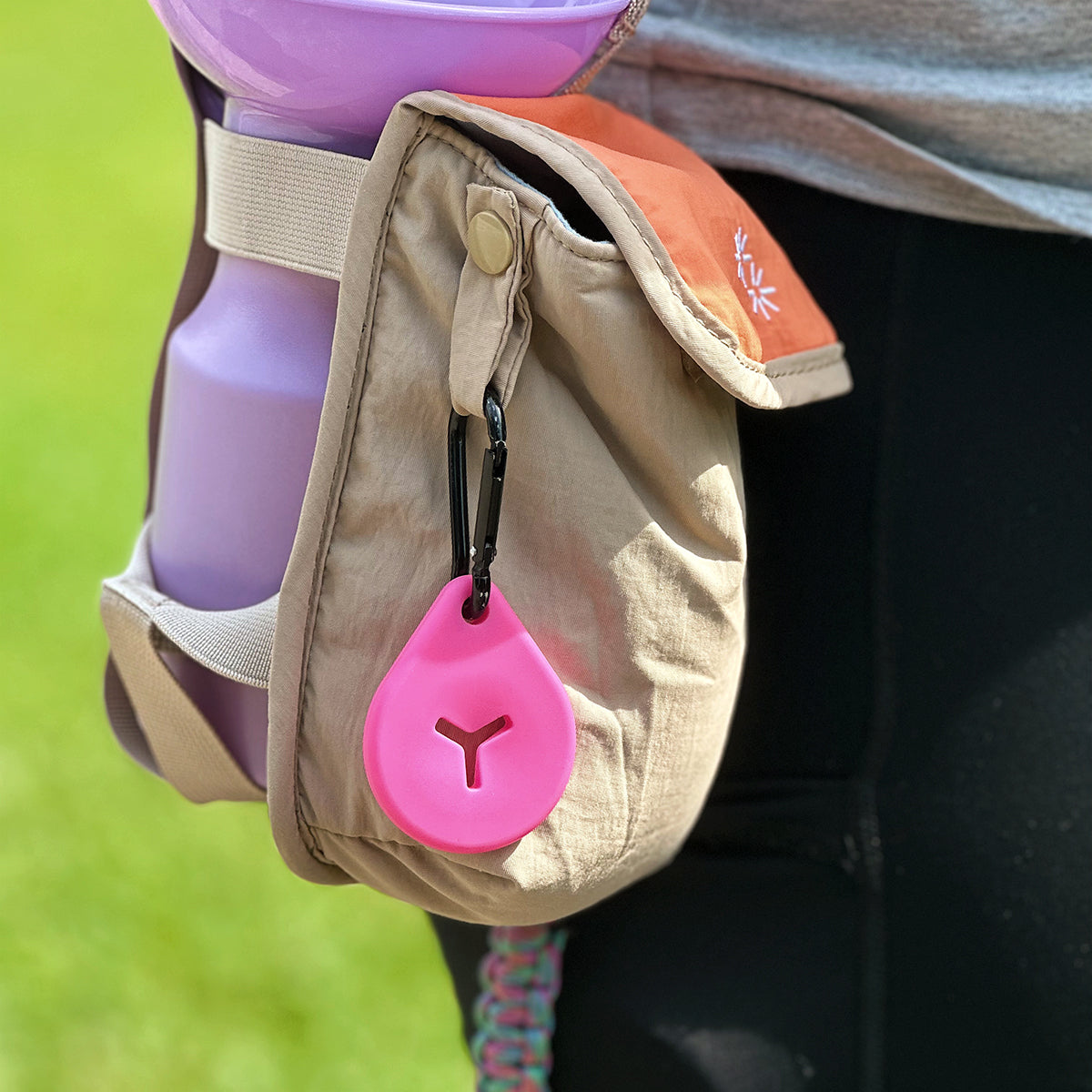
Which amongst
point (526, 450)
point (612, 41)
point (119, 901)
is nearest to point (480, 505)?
point (526, 450)

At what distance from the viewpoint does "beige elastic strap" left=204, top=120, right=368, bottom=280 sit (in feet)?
2.01

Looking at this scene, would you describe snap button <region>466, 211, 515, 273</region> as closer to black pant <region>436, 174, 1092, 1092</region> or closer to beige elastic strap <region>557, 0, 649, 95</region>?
beige elastic strap <region>557, 0, 649, 95</region>

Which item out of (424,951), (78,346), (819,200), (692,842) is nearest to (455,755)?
(692,842)

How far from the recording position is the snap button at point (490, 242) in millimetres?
553

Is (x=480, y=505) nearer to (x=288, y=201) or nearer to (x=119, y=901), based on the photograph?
(x=288, y=201)

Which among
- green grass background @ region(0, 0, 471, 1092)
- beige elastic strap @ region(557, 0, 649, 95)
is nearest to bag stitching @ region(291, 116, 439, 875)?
beige elastic strap @ region(557, 0, 649, 95)

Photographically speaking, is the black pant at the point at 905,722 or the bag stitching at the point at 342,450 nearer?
the bag stitching at the point at 342,450

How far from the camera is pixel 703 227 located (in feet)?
2.01

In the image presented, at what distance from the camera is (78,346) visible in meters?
3.08

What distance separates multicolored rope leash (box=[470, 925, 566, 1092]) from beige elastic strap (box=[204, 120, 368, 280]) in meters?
0.42

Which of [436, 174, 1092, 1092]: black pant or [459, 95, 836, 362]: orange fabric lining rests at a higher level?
[459, 95, 836, 362]: orange fabric lining

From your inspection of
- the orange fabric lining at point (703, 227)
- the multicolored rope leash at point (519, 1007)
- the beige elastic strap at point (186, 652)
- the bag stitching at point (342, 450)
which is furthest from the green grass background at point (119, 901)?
the orange fabric lining at point (703, 227)

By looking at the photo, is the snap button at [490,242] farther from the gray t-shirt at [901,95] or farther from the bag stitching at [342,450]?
the gray t-shirt at [901,95]

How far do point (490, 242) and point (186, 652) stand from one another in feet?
0.84
